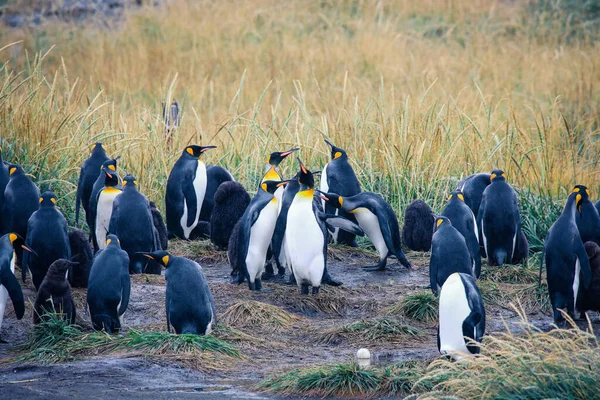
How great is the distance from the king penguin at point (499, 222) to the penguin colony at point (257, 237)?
0.01m

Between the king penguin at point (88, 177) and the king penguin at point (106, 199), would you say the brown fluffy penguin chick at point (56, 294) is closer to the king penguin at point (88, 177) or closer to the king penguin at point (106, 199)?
the king penguin at point (106, 199)

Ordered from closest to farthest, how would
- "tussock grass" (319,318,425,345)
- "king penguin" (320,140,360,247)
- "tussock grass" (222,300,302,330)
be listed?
"tussock grass" (319,318,425,345), "tussock grass" (222,300,302,330), "king penguin" (320,140,360,247)

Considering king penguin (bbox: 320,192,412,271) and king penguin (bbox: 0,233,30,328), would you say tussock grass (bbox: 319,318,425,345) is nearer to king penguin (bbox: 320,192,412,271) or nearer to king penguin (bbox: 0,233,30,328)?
king penguin (bbox: 320,192,412,271)

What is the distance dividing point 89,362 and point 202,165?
4.20 meters

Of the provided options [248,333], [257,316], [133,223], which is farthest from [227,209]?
[248,333]

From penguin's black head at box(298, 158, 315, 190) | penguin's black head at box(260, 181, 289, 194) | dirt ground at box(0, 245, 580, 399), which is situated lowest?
dirt ground at box(0, 245, 580, 399)

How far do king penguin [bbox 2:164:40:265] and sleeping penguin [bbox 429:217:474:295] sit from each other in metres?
3.66

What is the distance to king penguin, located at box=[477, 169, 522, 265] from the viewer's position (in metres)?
8.44

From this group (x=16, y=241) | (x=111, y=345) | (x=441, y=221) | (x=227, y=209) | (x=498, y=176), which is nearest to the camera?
(x=111, y=345)

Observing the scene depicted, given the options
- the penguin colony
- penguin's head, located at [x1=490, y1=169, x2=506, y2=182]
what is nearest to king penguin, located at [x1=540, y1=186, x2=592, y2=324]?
the penguin colony

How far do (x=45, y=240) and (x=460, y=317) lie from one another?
3.44 metres

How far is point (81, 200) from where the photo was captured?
9328 mm

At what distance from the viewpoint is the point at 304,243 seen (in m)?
7.63

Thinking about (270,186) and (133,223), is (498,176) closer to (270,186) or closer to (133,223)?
(270,186)
